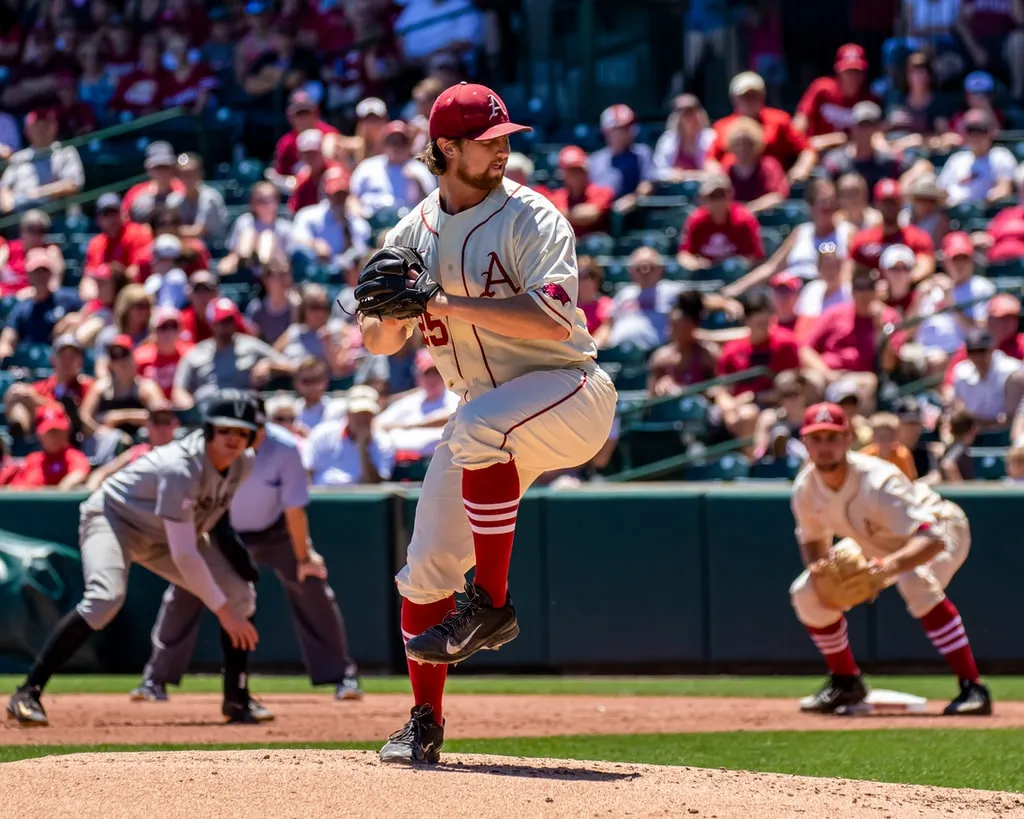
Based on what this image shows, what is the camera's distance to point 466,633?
4.88m

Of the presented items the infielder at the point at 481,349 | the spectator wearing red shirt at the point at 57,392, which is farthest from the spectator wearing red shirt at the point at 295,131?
the infielder at the point at 481,349

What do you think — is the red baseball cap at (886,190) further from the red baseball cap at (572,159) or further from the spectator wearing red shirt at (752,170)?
the red baseball cap at (572,159)

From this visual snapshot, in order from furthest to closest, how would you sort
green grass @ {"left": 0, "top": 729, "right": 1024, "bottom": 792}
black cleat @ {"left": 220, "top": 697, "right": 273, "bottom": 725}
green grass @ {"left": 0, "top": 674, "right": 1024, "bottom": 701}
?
green grass @ {"left": 0, "top": 674, "right": 1024, "bottom": 701} < black cleat @ {"left": 220, "top": 697, "right": 273, "bottom": 725} < green grass @ {"left": 0, "top": 729, "right": 1024, "bottom": 792}

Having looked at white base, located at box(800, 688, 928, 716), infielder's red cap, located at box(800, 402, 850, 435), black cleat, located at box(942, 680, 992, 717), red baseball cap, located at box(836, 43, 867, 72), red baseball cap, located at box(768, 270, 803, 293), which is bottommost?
white base, located at box(800, 688, 928, 716)

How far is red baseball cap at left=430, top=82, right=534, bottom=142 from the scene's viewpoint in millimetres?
4863

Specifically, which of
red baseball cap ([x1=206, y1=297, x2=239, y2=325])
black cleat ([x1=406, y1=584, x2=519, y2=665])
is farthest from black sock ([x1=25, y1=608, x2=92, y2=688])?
red baseball cap ([x1=206, y1=297, x2=239, y2=325])

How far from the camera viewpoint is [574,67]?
610 inches

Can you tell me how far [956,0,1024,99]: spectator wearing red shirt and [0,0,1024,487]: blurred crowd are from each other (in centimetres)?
4

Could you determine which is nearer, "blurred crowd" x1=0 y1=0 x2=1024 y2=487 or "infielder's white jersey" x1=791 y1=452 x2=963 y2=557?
"infielder's white jersey" x1=791 y1=452 x2=963 y2=557

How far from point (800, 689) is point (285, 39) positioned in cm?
979

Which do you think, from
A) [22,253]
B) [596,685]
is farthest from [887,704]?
[22,253]

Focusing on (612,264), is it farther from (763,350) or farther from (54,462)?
(54,462)

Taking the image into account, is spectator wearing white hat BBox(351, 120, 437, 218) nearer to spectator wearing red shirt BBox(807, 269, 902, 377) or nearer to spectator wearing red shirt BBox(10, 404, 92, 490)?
spectator wearing red shirt BBox(10, 404, 92, 490)

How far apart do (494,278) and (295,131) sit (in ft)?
34.1
